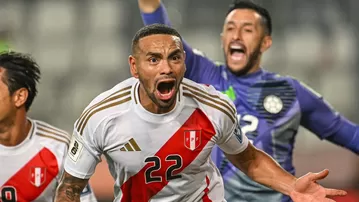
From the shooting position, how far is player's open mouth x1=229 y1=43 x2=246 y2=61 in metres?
5.09

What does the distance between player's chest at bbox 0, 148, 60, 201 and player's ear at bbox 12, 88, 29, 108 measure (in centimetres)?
29

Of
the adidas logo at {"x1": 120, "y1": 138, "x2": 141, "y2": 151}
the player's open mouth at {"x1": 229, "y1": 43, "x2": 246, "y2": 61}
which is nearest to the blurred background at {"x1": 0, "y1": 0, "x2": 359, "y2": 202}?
the player's open mouth at {"x1": 229, "y1": 43, "x2": 246, "y2": 61}

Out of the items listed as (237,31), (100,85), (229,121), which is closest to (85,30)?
(100,85)

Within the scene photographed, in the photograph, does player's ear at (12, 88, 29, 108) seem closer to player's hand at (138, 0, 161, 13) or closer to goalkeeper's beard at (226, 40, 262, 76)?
player's hand at (138, 0, 161, 13)

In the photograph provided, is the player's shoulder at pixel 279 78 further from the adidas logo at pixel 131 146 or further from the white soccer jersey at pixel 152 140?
the adidas logo at pixel 131 146

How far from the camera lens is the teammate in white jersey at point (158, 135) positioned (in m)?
3.80

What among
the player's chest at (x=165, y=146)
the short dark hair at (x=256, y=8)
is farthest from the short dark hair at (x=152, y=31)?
the short dark hair at (x=256, y=8)

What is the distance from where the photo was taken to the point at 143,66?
3.79m

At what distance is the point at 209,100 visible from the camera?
399 centimetres

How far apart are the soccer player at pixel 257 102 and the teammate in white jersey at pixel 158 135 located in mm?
870

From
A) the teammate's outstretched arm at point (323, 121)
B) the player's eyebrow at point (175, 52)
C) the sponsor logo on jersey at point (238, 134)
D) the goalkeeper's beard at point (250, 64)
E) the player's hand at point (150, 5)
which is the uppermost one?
the player's hand at point (150, 5)

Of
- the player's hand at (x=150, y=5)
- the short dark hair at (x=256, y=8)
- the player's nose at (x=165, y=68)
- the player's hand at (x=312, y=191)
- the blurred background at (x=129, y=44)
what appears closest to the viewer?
the player's nose at (x=165, y=68)

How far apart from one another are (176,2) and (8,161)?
409 centimetres

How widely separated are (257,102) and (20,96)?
56.0 inches
